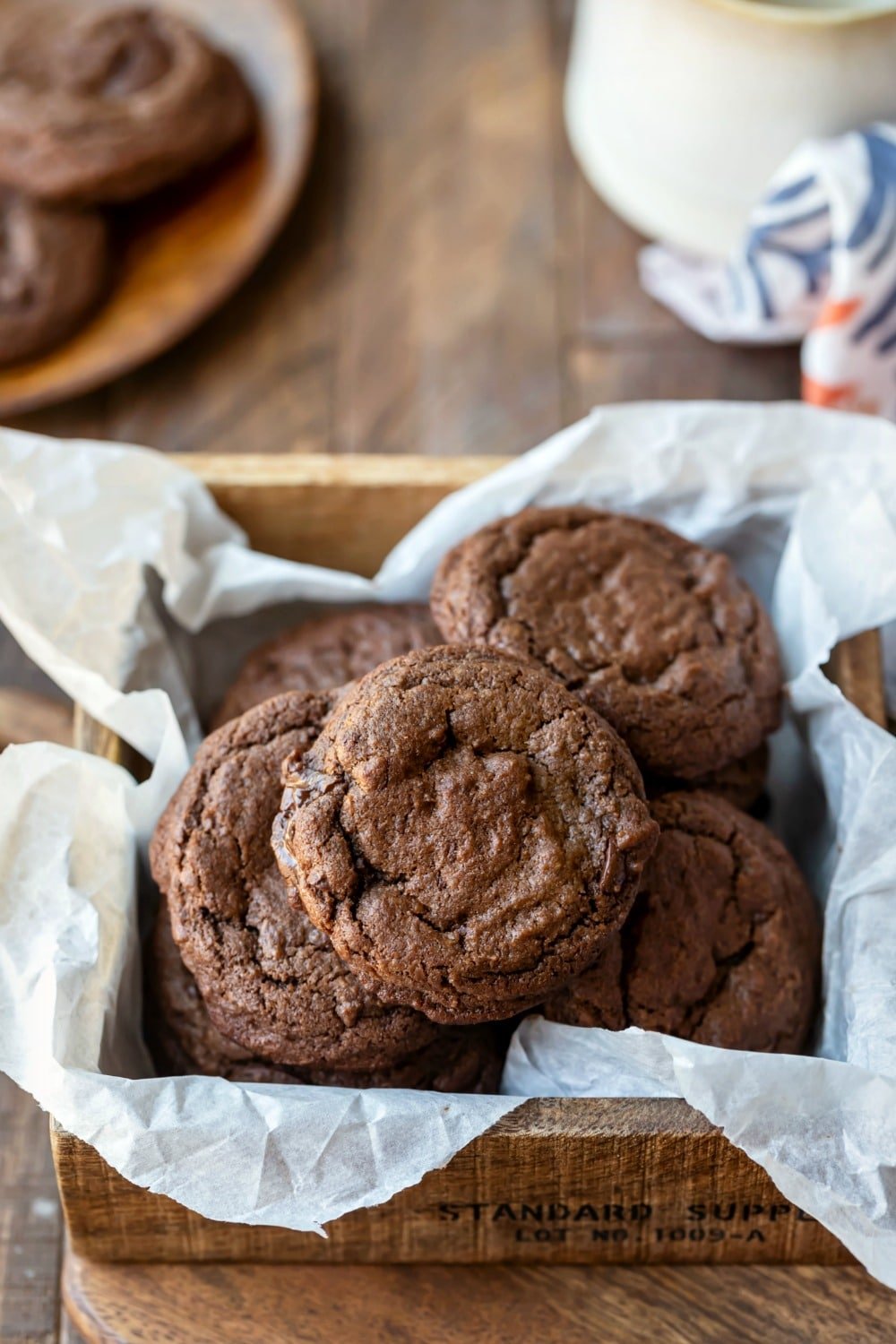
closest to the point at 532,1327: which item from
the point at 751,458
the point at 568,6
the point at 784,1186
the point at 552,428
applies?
the point at 784,1186

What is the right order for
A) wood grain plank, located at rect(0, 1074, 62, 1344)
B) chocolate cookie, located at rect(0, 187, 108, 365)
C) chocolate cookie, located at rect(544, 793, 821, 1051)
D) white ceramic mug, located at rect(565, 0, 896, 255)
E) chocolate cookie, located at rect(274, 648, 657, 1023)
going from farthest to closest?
chocolate cookie, located at rect(0, 187, 108, 365) < white ceramic mug, located at rect(565, 0, 896, 255) < wood grain plank, located at rect(0, 1074, 62, 1344) < chocolate cookie, located at rect(544, 793, 821, 1051) < chocolate cookie, located at rect(274, 648, 657, 1023)

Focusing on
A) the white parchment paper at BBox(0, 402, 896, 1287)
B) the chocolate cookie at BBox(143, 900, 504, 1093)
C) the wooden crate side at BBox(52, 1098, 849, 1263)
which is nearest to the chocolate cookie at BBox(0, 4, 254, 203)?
the white parchment paper at BBox(0, 402, 896, 1287)

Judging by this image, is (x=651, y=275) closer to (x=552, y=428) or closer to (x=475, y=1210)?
(x=552, y=428)

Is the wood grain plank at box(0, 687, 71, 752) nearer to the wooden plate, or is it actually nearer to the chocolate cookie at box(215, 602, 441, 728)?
the chocolate cookie at box(215, 602, 441, 728)

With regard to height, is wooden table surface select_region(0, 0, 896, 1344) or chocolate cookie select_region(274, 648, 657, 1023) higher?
wooden table surface select_region(0, 0, 896, 1344)

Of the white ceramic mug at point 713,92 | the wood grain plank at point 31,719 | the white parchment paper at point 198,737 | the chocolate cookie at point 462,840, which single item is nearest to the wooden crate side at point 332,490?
the white parchment paper at point 198,737

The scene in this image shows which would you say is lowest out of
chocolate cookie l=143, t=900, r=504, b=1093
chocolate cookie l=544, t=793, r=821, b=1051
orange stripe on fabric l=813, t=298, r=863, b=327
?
chocolate cookie l=143, t=900, r=504, b=1093
